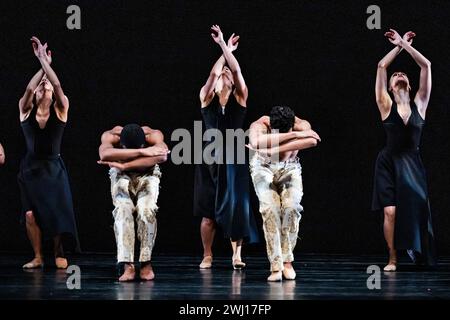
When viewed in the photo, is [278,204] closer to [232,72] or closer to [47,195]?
[232,72]

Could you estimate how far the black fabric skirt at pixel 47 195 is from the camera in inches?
244

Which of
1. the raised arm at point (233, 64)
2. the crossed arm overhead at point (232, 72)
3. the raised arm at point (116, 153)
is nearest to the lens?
the raised arm at point (116, 153)

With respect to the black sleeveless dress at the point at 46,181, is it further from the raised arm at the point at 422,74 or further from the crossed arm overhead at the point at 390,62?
the raised arm at the point at 422,74

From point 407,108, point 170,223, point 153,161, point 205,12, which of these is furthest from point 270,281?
point 205,12

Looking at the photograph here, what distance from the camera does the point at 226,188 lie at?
6.32m

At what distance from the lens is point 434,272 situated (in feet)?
19.5

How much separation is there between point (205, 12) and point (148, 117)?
109 centimetres

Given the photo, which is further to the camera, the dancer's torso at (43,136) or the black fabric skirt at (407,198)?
the dancer's torso at (43,136)

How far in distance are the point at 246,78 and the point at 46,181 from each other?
2272mm

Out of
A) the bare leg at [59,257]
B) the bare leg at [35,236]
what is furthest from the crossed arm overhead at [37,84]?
the bare leg at [59,257]

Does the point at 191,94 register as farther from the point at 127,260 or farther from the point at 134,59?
the point at 127,260

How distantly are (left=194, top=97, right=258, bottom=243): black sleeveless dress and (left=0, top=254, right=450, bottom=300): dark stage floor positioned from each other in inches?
12.5

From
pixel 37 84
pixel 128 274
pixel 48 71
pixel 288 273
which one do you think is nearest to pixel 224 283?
pixel 288 273
